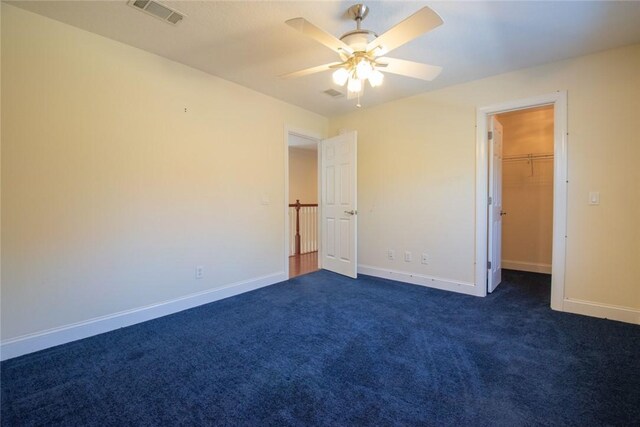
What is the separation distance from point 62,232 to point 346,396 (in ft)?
7.95

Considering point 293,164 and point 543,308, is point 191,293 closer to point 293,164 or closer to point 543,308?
point 543,308

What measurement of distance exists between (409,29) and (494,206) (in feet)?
8.52

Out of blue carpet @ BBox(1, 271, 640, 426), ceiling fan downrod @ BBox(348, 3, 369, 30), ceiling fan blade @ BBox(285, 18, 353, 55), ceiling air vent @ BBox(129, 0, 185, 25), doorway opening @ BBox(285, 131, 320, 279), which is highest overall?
ceiling air vent @ BBox(129, 0, 185, 25)

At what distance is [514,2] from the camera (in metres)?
1.97

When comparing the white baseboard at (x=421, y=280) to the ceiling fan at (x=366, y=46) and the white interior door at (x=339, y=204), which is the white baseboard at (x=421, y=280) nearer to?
the white interior door at (x=339, y=204)

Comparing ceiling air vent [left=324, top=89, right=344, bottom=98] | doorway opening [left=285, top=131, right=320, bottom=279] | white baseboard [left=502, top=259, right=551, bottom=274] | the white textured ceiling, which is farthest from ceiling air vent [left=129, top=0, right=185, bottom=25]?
white baseboard [left=502, top=259, right=551, bottom=274]

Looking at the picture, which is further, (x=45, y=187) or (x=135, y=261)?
(x=135, y=261)

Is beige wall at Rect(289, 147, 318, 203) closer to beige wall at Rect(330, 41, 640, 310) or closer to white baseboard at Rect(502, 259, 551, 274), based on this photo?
beige wall at Rect(330, 41, 640, 310)

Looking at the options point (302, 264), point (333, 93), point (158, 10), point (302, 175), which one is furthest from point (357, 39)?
point (302, 175)

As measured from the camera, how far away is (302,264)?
507 centimetres

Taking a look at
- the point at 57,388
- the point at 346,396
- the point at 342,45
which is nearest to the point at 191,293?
the point at 57,388

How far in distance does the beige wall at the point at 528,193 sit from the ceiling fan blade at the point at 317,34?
369 centimetres

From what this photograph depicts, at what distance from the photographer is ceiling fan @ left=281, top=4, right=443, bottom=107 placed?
5.33ft

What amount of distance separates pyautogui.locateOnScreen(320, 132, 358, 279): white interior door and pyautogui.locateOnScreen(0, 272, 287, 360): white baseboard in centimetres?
144
